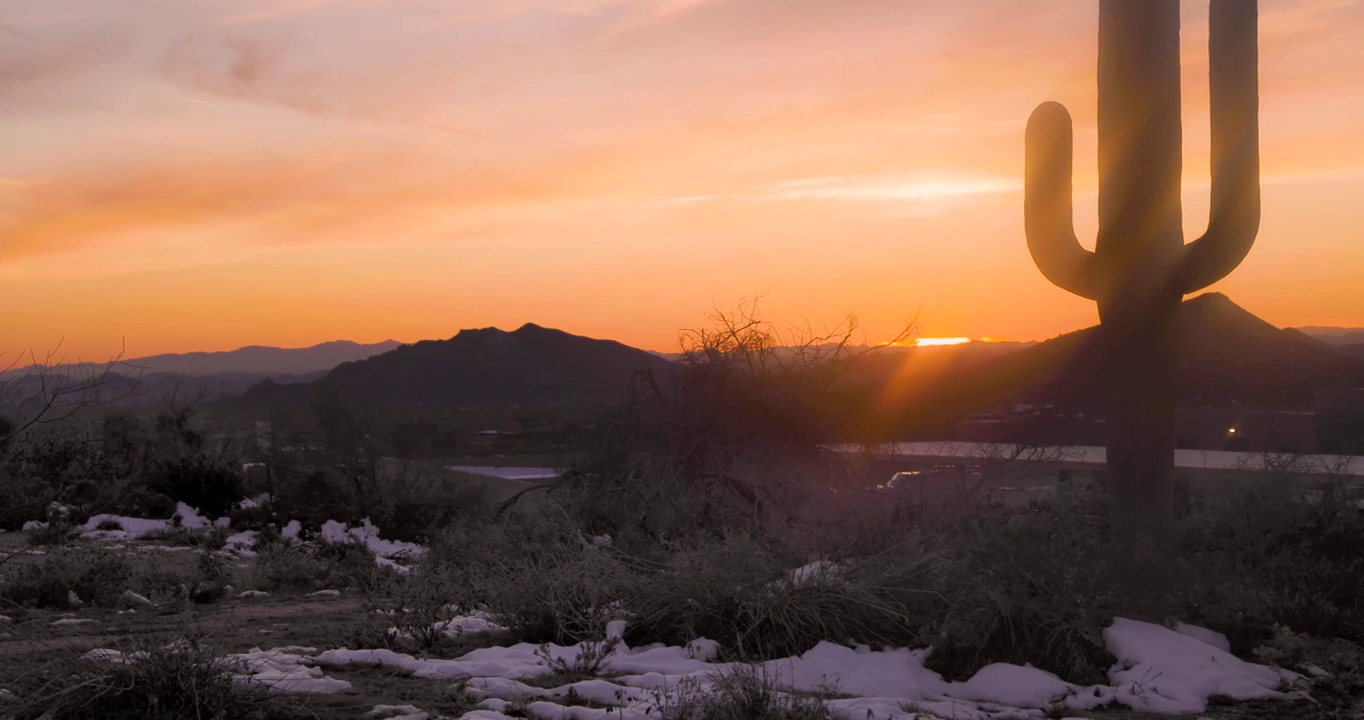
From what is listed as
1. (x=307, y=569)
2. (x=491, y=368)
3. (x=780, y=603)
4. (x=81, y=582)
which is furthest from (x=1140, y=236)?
(x=491, y=368)

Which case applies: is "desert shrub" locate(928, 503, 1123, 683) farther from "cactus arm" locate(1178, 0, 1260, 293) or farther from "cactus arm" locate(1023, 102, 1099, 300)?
"cactus arm" locate(1023, 102, 1099, 300)

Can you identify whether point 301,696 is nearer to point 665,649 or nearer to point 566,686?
point 566,686

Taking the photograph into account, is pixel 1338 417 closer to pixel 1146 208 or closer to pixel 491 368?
pixel 1146 208

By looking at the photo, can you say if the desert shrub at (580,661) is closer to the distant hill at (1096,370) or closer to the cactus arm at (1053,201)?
the cactus arm at (1053,201)

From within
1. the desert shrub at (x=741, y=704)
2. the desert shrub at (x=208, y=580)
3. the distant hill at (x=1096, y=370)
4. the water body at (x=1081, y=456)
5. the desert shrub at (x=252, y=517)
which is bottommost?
the desert shrub at (x=252, y=517)

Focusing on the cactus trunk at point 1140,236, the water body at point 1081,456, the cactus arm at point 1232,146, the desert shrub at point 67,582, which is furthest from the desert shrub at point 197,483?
the cactus arm at point 1232,146

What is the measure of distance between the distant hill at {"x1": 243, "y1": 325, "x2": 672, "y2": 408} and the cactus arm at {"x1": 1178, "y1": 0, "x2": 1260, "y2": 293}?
4843cm

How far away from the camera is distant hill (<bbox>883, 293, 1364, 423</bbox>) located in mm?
14914

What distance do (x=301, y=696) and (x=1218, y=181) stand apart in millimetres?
8477

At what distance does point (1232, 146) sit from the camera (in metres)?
9.84

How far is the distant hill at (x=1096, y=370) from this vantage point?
1491cm

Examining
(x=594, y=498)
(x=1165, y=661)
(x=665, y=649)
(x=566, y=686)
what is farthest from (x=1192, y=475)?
(x=566, y=686)

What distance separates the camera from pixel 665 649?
744 centimetres

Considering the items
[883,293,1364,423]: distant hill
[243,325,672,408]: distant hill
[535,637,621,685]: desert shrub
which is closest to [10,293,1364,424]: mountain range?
[883,293,1364,423]: distant hill
